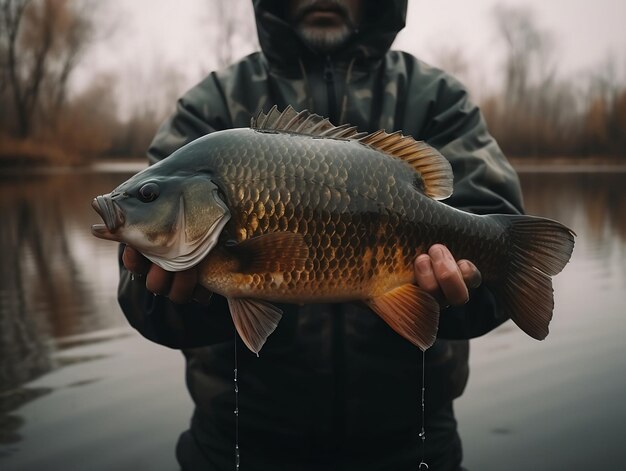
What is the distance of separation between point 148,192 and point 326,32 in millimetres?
1135

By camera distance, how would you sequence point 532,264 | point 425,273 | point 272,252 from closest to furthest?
1. point 272,252
2. point 425,273
3. point 532,264

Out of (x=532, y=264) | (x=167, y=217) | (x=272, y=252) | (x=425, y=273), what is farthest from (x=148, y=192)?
(x=532, y=264)

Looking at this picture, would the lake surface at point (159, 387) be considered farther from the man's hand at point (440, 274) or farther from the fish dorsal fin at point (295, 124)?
the fish dorsal fin at point (295, 124)

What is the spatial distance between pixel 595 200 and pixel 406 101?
57.1ft

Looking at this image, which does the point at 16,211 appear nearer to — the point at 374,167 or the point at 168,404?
the point at 168,404

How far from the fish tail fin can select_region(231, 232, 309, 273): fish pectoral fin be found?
0.58 meters

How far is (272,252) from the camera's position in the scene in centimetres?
143

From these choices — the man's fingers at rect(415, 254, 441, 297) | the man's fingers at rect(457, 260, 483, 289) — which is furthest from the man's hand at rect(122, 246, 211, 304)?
the man's fingers at rect(457, 260, 483, 289)

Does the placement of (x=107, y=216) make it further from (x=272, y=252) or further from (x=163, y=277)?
(x=272, y=252)

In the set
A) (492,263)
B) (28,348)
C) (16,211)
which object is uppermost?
(492,263)

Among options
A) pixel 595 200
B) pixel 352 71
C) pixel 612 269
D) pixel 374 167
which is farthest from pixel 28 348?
pixel 595 200

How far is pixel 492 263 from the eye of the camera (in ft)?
5.46

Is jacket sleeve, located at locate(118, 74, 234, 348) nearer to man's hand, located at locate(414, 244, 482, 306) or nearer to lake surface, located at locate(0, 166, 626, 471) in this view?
man's hand, located at locate(414, 244, 482, 306)

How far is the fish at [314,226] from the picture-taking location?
4.81 feet
